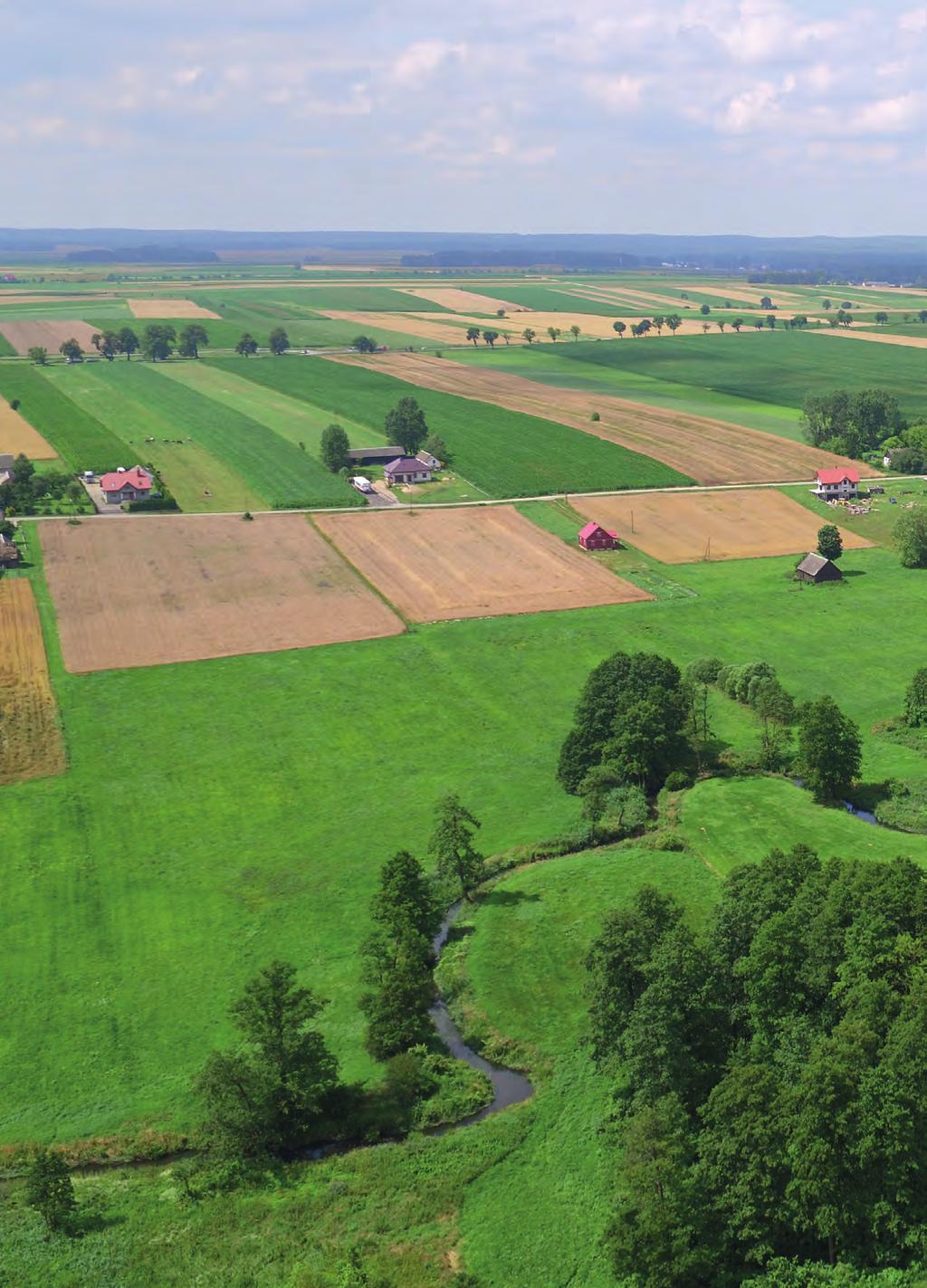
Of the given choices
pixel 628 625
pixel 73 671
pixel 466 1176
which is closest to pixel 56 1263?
pixel 466 1176

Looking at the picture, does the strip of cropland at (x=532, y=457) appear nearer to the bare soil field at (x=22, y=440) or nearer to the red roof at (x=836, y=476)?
the red roof at (x=836, y=476)

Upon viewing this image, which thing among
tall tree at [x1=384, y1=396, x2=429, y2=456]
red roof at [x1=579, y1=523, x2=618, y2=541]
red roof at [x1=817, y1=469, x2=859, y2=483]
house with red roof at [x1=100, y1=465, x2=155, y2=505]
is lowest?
red roof at [x1=579, y1=523, x2=618, y2=541]

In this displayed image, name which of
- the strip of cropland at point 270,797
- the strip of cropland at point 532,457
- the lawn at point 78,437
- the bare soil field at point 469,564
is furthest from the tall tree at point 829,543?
the lawn at point 78,437

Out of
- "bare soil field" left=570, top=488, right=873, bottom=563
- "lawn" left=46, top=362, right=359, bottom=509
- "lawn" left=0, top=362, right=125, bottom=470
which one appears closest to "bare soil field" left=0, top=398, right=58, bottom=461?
"lawn" left=0, top=362, right=125, bottom=470

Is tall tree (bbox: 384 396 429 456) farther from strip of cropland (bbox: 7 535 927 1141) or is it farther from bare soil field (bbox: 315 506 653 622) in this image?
strip of cropland (bbox: 7 535 927 1141)

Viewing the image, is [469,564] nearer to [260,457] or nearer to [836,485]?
[836,485]

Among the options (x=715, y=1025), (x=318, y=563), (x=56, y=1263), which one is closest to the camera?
(x=56, y=1263)

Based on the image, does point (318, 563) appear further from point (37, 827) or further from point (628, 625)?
point (37, 827)
